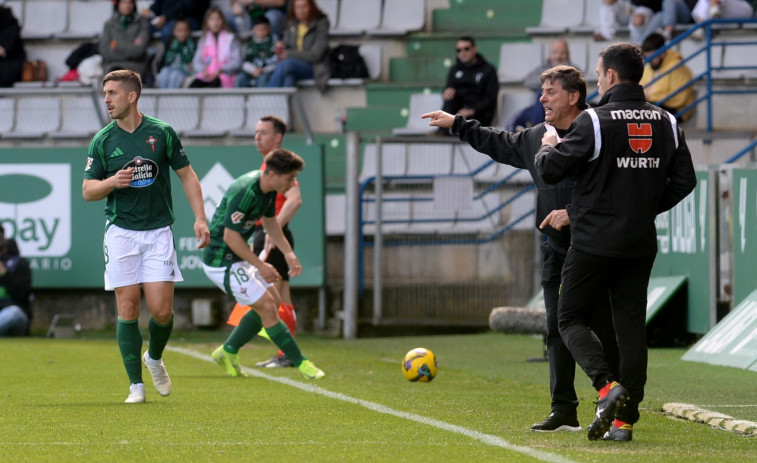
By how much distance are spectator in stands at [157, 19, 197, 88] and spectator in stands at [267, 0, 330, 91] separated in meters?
1.50

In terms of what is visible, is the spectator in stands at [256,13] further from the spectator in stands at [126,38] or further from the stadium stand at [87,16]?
the stadium stand at [87,16]

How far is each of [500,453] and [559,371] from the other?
118cm

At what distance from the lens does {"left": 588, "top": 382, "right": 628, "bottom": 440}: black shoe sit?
5648 mm

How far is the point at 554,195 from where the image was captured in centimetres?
643

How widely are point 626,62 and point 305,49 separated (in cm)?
1302

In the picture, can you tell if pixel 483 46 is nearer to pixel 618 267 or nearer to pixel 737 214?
pixel 737 214

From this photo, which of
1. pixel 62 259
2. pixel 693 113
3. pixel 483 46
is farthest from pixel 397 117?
pixel 62 259

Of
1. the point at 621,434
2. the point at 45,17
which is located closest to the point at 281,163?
the point at 621,434

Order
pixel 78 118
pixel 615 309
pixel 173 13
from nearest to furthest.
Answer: pixel 615 309
pixel 78 118
pixel 173 13

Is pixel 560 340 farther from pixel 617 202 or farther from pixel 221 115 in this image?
pixel 221 115

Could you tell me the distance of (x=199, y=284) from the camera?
51.7 feet

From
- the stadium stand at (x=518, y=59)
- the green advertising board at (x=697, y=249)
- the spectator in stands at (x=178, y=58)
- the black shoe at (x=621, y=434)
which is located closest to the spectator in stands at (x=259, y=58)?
the spectator in stands at (x=178, y=58)

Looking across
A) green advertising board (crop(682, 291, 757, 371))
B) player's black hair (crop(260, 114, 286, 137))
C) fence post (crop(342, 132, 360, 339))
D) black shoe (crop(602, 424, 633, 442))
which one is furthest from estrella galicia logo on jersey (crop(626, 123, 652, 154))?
fence post (crop(342, 132, 360, 339))

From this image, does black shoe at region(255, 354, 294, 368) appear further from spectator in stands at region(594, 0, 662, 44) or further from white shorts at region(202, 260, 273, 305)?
spectator in stands at region(594, 0, 662, 44)
